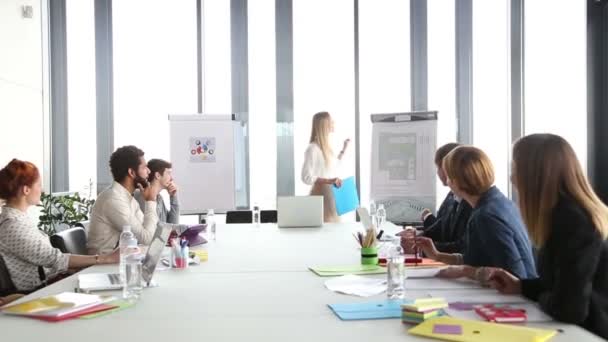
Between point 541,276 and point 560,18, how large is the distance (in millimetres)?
4461

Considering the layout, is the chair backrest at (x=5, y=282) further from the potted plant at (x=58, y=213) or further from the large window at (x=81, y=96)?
the large window at (x=81, y=96)

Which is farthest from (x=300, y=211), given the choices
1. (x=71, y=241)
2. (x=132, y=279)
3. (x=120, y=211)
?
(x=132, y=279)

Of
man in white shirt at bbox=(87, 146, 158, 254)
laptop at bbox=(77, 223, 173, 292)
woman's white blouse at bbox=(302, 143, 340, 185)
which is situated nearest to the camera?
laptop at bbox=(77, 223, 173, 292)

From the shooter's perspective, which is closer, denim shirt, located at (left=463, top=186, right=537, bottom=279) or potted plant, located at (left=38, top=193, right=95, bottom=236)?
denim shirt, located at (left=463, top=186, right=537, bottom=279)

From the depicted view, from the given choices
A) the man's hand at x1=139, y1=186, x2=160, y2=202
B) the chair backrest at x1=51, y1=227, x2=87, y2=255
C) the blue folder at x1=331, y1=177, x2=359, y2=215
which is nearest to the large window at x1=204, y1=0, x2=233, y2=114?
the blue folder at x1=331, y1=177, x2=359, y2=215

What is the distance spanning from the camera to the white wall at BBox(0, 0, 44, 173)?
18.3 ft

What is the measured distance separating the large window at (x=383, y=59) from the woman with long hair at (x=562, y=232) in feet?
16.2

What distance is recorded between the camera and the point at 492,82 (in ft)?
22.5

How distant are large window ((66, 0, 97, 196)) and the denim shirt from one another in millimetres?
5421

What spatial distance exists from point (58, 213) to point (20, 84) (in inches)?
53.2

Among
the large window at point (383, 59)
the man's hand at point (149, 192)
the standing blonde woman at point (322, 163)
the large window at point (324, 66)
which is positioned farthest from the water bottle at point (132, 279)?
the large window at point (383, 59)

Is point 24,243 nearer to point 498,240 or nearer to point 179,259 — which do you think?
point 179,259

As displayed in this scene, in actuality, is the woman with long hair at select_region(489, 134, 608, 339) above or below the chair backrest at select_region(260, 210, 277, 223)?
above

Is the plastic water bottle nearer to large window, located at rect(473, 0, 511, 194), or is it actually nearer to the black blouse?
large window, located at rect(473, 0, 511, 194)
